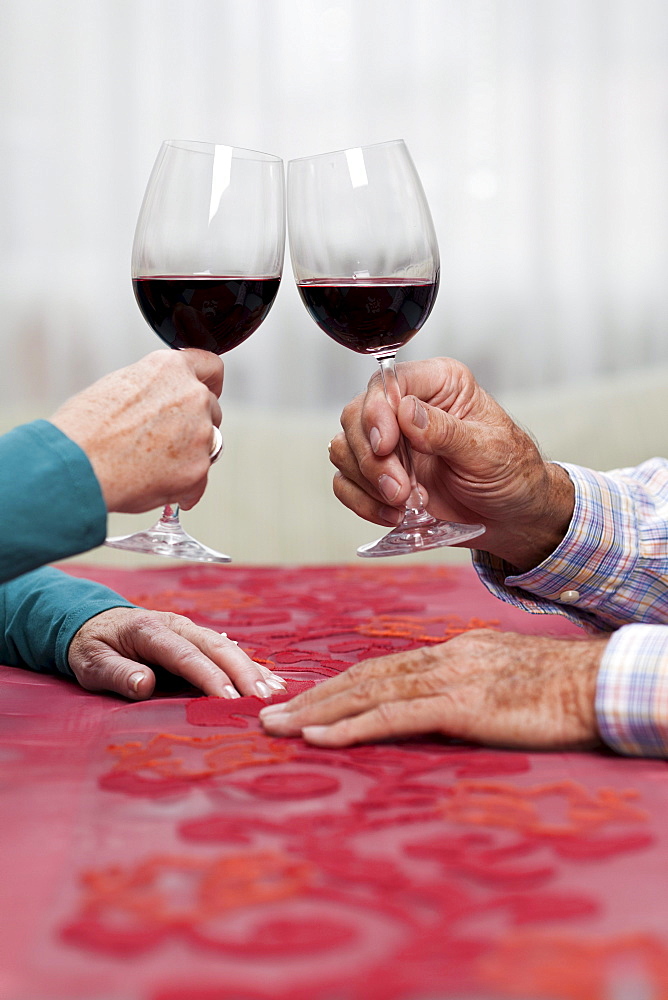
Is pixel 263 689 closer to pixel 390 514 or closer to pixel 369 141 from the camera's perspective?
pixel 390 514

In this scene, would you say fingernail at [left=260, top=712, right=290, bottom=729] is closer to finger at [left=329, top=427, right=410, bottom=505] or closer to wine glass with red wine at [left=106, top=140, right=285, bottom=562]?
wine glass with red wine at [left=106, top=140, right=285, bottom=562]

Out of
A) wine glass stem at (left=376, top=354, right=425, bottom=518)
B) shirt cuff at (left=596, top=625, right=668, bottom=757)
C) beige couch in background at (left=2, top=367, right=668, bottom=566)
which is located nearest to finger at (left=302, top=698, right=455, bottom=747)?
shirt cuff at (left=596, top=625, right=668, bottom=757)

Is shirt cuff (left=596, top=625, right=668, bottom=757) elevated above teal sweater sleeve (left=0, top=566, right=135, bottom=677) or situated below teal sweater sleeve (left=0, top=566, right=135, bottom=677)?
above

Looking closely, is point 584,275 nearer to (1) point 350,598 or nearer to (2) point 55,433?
(1) point 350,598

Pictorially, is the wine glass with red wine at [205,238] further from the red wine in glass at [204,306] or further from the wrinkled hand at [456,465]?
the wrinkled hand at [456,465]

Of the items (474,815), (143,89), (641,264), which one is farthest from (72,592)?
(641,264)

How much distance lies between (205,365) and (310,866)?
1.79ft

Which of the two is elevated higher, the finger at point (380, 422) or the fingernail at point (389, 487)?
the finger at point (380, 422)

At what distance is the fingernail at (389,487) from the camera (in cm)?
114

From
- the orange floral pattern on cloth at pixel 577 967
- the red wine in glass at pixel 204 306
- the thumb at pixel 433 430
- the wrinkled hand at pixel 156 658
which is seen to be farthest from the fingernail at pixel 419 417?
the orange floral pattern on cloth at pixel 577 967

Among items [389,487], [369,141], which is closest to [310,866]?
[389,487]

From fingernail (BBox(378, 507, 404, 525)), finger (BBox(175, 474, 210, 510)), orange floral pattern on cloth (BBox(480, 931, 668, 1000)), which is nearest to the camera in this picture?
orange floral pattern on cloth (BBox(480, 931, 668, 1000))

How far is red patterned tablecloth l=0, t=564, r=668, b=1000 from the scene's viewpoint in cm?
47

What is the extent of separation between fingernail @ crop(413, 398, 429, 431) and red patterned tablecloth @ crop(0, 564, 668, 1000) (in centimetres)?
40
